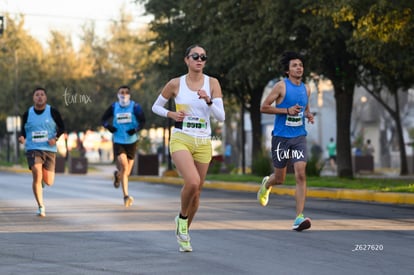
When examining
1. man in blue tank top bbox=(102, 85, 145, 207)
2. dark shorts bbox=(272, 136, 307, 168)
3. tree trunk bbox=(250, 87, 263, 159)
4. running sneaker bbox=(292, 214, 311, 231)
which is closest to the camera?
running sneaker bbox=(292, 214, 311, 231)

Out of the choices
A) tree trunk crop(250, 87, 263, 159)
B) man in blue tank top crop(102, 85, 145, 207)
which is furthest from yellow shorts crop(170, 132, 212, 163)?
tree trunk crop(250, 87, 263, 159)

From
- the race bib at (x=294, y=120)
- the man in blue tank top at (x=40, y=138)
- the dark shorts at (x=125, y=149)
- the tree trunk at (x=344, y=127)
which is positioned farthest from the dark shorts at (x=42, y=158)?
the tree trunk at (x=344, y=127)

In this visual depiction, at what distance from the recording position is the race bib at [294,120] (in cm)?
1162

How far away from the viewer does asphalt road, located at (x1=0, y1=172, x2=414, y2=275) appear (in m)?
8.20

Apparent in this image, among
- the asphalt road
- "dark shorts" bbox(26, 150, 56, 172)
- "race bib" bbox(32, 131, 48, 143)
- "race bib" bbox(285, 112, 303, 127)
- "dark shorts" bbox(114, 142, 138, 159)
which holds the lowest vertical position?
the asphalt road

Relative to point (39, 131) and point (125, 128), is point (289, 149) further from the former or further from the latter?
point (125, 128)

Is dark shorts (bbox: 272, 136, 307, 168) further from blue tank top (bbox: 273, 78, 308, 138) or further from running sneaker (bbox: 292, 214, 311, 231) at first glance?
running sneaker (bbox: 292, 214, 311, 231)

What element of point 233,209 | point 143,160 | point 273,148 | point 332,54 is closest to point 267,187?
point 273,148

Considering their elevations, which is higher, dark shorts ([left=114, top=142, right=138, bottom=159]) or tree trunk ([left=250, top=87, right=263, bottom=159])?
tree trunk ([left=250, top=87, right=263, bottom=159])

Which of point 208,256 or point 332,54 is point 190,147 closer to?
point 208,256

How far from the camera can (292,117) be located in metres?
11.6

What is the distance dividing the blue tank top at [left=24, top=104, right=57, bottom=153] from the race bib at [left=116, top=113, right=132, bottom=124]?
2.44 m

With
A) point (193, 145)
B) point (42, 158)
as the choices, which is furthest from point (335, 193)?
point (193, 145)

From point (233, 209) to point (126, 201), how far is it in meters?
1.92
